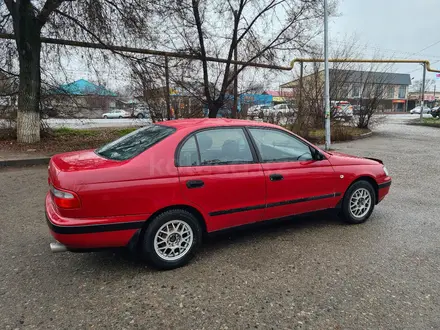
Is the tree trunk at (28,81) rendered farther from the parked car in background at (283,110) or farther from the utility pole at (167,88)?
the parked car in background at (283,110)

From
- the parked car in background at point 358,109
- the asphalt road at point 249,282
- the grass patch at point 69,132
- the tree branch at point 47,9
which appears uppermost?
the tree branch at point 47,9

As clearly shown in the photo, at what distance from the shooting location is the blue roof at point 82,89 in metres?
10.3

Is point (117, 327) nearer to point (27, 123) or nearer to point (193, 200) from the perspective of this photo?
point (193, 200)

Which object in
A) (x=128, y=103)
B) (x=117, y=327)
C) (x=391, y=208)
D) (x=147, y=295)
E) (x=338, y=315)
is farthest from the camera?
(x=128, y=103)

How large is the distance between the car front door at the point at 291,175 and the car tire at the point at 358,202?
8.0 inches

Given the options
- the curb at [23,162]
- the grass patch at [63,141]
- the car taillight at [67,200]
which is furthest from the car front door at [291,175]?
the grass patch at [63,141]

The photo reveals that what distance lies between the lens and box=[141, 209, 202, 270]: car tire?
2916mm

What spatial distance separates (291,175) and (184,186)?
1.37 metres

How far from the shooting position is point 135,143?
341cm

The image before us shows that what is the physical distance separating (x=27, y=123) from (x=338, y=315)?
10132 millimetres

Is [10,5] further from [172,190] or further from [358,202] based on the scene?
[358,202]

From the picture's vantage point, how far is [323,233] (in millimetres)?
3945

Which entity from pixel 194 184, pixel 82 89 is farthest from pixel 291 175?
pixel 82 89

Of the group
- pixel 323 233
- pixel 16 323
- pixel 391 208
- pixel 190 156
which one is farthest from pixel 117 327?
pixel 391 208
